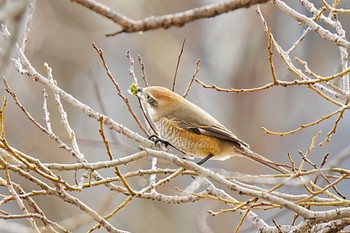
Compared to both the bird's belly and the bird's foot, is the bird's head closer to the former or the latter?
the bird's belly

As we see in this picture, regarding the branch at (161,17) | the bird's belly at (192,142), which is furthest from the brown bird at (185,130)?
the branch at (161,17)

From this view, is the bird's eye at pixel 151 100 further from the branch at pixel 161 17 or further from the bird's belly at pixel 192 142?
the branch at pixel 161 17

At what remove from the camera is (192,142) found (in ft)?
10.7

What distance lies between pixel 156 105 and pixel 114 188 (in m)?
1.04

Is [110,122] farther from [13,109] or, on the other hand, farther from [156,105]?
[13,109]

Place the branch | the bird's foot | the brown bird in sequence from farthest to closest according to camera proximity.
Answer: the brown bird, the bird's foot, the branch

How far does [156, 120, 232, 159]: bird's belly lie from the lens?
320 cm

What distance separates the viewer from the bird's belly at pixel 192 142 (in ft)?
10.5

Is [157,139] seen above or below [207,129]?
below

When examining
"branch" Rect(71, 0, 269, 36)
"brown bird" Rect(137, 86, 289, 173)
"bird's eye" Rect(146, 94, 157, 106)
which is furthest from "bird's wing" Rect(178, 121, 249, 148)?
"branch" Rect(71, 0, 269, 36)

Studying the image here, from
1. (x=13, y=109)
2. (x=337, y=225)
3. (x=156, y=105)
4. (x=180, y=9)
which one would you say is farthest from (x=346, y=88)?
(x=180, y=9)

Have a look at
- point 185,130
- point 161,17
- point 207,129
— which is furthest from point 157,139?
point 161,17

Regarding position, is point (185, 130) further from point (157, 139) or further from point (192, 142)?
point (157, 139)

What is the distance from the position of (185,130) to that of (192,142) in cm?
6
